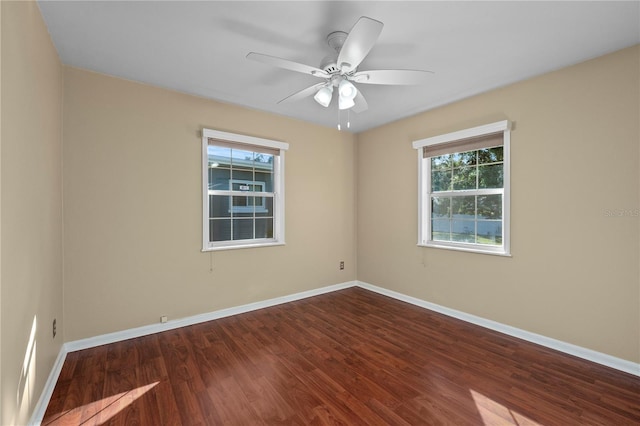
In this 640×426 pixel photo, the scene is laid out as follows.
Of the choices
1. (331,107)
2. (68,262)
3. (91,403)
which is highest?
(331,107)

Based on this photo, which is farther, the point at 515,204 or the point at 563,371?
the point at 515,204

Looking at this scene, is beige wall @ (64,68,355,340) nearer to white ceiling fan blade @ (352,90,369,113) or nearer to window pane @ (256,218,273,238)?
window pane @ (256,218,273,238)

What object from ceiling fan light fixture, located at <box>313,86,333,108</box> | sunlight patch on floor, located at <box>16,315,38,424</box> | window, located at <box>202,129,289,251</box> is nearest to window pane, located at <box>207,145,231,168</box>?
window, located at <box>202,129,289,251</box>

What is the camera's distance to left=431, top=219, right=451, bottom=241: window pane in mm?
3727

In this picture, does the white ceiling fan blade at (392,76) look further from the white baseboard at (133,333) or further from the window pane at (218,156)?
the white baseboard at (133,333)

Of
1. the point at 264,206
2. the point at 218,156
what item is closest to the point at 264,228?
the point at 264,206

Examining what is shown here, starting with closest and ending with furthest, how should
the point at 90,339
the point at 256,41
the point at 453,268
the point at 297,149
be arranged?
the point at 256,41 < the point at 90,339 < the point at 453,268 < the point at 297,149

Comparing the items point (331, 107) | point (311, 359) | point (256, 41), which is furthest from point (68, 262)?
point (331, 107)

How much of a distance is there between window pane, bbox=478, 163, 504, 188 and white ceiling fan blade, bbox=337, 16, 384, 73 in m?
2.17

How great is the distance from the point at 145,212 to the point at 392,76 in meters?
2.70

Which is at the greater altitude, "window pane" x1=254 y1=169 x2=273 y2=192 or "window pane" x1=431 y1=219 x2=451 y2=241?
"window pane" x1=254 y1=169 x2=273 y2=192

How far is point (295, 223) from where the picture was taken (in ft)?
13.6

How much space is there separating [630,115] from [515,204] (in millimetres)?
1074

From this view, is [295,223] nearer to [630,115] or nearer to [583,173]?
[583,173]
